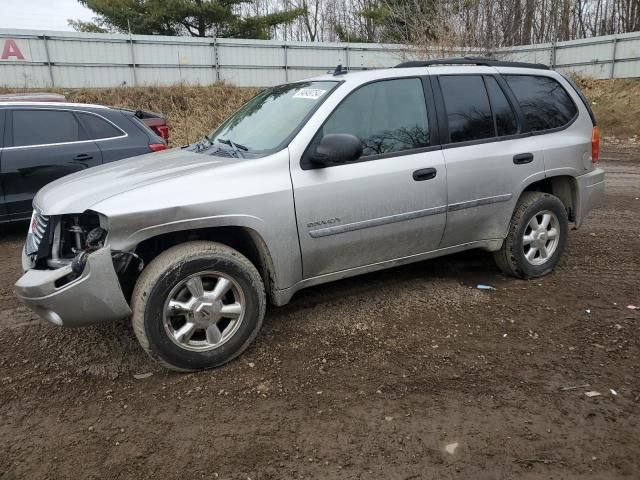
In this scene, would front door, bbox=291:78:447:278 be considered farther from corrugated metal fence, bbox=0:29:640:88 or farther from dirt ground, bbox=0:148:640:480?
corrugated metal fence, bbox=0:29:640:88

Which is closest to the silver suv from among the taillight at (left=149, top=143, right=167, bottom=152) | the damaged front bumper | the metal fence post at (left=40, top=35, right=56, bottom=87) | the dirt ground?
the damaged front bumper

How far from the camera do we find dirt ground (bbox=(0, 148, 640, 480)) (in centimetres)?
254

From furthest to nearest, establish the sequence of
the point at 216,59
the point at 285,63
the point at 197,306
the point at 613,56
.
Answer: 1. the point at 285,63
2. the point at 613,56
3. the point at 216,59
4. the point at 197,306

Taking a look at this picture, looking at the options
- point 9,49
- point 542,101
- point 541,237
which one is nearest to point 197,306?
point 541,237

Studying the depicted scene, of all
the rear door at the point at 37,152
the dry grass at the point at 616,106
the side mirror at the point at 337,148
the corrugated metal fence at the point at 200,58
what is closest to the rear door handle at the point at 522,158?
the side mirror at the point at 337,148

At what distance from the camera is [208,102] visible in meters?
20.0

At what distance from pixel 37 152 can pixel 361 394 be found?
5.23 metres

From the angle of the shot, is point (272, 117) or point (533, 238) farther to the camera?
A: point (533, 238)

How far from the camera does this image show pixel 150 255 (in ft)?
11.3

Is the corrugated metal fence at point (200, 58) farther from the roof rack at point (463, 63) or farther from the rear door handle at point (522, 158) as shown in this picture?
the rear door handle at point (522, 158)

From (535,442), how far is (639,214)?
5.82 metres

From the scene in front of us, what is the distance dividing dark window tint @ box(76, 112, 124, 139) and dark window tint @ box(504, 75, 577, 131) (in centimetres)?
480

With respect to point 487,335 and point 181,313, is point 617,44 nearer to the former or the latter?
point 487,335

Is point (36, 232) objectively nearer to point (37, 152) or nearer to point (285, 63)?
point (37, 152)
